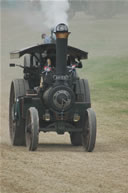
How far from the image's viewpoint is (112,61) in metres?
44.8

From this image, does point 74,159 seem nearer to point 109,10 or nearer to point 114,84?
point 114,84

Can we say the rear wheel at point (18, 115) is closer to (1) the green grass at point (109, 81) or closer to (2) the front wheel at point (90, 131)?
(2) the front wheel at point (90, 131)

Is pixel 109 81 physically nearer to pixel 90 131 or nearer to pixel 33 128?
pixel 90 131

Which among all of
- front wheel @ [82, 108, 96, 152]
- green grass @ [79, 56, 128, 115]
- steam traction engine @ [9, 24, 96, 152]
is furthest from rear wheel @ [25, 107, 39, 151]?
green grass @ [79, 56, 128, 115]

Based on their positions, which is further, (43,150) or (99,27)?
(99,27)

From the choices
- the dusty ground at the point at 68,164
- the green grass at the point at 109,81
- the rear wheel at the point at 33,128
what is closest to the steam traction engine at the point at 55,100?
the rear wheel at the point at 33,128

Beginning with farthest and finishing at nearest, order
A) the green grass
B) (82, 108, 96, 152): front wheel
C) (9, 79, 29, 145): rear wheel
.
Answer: the green grass < (9, 79, 29, 145): rear wheel < (82, 108, 96, 152): front wheel

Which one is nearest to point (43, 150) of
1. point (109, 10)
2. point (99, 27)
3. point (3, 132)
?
point (3, 132)

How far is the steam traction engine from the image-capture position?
42.0ft

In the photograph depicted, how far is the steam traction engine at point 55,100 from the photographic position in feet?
42.0

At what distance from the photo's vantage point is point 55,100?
42.1ft

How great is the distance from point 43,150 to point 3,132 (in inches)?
193

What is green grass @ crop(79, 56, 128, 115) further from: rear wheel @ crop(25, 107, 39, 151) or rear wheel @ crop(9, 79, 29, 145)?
rear wheel @ crop(25, 107, 39, 151)

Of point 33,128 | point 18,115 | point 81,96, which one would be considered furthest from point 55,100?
point 18,115
